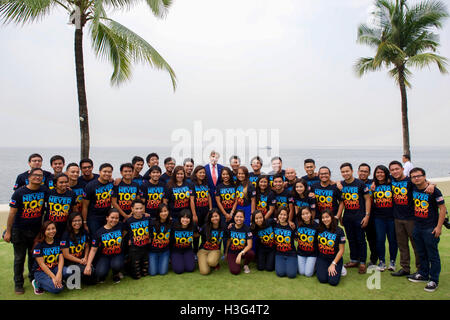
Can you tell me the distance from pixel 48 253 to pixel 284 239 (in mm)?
3818

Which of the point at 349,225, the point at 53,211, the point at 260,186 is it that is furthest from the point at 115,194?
the point at 349,225

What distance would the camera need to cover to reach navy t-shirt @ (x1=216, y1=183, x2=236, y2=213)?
5.73 meters

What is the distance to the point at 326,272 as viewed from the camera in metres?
4.55

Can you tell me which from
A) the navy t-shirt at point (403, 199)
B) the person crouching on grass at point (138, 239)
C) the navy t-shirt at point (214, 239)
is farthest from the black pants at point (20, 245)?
the navy t-shirt at point (403, 199)

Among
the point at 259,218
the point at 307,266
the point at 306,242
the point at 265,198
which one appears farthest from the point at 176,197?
the point at 307,266

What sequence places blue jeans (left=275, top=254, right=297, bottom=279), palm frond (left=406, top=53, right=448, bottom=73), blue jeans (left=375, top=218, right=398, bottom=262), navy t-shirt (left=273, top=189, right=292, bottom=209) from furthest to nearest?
1. palm frond (left=406, top=53, right=448, bottom=73)
2. navy t-shirt (left=273, top=189, right=292, bottom=209)
3. blue jeans (left=375, top=218, right=398, bottom=262)
4. blue jeans (left=275, top=254, right=297, bottom=279)

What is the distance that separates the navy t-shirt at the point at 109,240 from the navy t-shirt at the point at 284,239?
2.72m

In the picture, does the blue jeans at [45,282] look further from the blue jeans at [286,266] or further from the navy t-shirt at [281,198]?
the navy t-shirt at [281,198]

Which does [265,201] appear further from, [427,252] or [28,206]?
[28,206]

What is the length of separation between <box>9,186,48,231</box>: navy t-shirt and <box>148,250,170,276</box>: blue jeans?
6.07 ft

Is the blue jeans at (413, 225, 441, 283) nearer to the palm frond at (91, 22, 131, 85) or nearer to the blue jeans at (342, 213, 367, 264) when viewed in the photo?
the blue jeans at (342, 213, 367, 264)

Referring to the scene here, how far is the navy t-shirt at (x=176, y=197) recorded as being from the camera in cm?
538

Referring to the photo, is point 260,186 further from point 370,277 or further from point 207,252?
point 370,277

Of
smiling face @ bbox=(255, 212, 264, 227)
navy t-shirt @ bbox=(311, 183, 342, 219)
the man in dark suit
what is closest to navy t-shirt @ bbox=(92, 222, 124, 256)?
the man in dark suit
